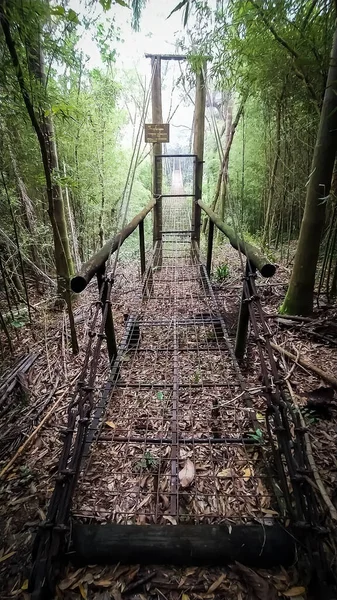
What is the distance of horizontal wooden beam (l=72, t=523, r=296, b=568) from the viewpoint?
0.71 metres

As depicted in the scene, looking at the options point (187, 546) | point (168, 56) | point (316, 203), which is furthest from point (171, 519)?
point (168, 56)

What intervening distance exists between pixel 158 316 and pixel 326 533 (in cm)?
160

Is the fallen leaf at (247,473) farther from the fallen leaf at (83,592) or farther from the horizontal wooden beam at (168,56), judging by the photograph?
the horizontal wooden beam at (168,56)

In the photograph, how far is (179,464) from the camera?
39.5 inches

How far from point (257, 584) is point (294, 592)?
86 millimetres

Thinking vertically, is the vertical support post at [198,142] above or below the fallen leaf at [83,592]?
above

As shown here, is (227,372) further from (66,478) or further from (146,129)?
(146,129)

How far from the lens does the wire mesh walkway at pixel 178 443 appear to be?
0.86 meters

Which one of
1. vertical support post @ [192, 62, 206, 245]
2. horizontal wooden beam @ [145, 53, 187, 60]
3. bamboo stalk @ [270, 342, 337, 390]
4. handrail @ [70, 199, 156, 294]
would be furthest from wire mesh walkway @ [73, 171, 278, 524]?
horizontal wooden beam @ [145, 53, 187, 60]

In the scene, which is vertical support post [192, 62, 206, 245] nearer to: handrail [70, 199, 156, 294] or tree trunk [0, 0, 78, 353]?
tree trunk [0, 0, 78, 353]

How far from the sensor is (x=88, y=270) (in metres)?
1.10

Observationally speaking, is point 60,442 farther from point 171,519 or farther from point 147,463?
point 171,519

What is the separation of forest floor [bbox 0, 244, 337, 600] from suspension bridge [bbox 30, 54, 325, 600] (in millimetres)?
37

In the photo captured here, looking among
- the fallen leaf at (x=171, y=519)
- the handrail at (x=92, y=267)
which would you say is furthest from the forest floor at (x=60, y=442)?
the handrail at (x=92, y=267)
